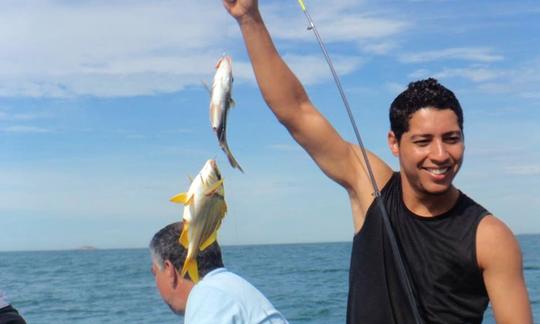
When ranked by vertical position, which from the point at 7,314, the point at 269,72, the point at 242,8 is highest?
the point at 242,8

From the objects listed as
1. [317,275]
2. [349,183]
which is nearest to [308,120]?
[349,183]

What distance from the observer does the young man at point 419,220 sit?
2.79 meters

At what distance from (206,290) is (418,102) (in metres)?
1.22

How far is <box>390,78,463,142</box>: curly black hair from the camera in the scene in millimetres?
2867

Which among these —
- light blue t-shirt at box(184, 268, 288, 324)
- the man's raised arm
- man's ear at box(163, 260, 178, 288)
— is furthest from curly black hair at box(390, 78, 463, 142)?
man's ear at box(163, 260, 178, 288)

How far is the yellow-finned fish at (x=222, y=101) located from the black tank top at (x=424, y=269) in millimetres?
713

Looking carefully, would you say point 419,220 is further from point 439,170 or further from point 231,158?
point 231,158

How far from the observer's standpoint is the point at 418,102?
2879 millimetres

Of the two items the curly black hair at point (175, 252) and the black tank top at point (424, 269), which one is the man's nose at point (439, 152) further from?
the curly black hair at point (175, 252)

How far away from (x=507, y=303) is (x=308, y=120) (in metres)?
0.99

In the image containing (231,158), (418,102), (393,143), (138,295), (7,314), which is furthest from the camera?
(138,295)

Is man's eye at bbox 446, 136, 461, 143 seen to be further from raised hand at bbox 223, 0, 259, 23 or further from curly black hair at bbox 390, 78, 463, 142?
raised hand at bbox 223, 0, 259, 23

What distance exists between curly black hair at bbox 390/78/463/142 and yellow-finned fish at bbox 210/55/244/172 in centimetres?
63

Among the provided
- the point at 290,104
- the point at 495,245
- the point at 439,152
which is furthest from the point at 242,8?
the point at 495,245
